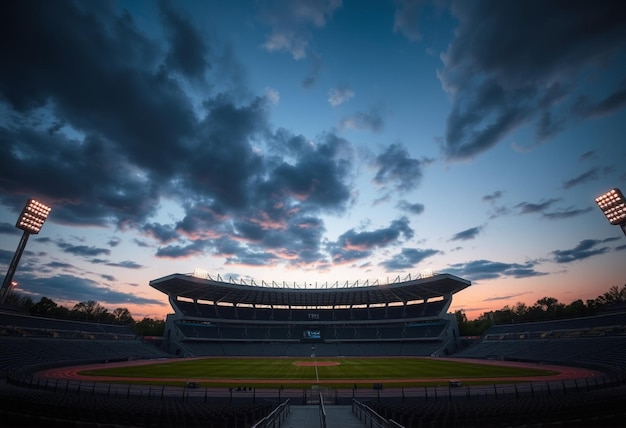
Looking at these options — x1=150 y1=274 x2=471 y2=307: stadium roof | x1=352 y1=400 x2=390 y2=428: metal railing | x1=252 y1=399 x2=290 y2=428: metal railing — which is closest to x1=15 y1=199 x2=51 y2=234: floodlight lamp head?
x1=150 y1=274 x2=471 y2=307: stadium roof

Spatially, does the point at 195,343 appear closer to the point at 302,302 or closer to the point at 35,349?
the point at 302,302

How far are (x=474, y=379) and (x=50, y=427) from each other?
143 feet

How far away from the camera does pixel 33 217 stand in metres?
64.8

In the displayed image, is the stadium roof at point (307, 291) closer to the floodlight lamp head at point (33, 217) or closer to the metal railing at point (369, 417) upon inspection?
the floodlight lamp head at point (33, 217)

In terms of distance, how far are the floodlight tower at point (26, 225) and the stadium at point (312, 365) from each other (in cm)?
791

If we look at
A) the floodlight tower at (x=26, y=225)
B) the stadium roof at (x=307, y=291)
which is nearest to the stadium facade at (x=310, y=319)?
the stadium roof at (x=307, y=291)

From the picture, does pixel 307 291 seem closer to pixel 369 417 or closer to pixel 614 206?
pixel 614 206

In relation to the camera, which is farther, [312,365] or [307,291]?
[307,291]

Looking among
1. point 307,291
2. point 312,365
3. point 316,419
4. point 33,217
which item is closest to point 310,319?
Result: point 307,291

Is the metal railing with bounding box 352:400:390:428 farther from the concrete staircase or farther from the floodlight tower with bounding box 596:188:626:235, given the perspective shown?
the floodlight tower with bounding box 596:188:626:235

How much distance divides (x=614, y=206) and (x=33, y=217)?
113m

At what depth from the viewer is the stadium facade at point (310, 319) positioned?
8462cm

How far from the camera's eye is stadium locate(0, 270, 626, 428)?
48.3 feet

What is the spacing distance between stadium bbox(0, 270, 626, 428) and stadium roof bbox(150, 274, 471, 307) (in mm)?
570
